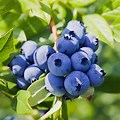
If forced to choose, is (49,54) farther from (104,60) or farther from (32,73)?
(104,60)

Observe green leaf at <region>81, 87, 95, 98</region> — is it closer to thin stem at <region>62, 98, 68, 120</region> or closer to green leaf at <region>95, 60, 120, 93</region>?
thin stem at <region>62, 98, 68, 120</region>

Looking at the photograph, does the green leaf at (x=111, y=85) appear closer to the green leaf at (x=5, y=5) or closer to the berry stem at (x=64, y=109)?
the berry stem at (x=64, y=109)

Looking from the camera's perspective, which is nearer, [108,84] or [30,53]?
[30,53]

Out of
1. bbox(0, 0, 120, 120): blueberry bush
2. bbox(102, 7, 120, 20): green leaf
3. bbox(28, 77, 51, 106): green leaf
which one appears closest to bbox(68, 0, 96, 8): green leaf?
bbox(0, 0, 120, 120): blueberry bush

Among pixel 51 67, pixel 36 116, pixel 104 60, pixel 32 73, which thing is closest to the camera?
pixel 51 67

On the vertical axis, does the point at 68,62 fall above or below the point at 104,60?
above

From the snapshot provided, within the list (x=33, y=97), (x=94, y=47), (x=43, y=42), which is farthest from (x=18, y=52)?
(x=94, y=47)

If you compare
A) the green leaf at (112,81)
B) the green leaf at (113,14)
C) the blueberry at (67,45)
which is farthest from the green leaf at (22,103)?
the green leaf at (113,14)

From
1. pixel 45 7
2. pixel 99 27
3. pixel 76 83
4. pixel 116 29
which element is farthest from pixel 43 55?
pixel 116 29
